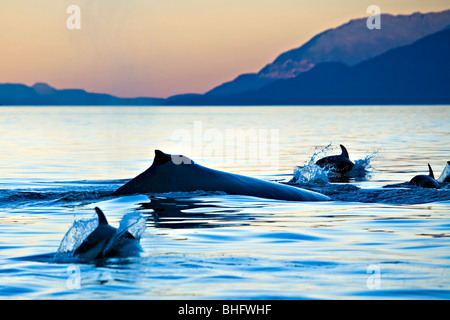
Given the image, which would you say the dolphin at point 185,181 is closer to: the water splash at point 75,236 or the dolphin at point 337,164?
the water splash at point 75,236

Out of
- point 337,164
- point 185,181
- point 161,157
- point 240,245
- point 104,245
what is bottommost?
point 240,245

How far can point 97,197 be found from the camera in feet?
51.6

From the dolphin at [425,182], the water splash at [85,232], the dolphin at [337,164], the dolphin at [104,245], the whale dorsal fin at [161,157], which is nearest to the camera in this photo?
the dolphin at [104,245]

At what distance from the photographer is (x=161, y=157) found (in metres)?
13.6

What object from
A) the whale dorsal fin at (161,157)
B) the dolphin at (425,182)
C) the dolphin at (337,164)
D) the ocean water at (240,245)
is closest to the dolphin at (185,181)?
the whale dorsal fin at (161,157)

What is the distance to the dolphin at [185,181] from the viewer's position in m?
13.9

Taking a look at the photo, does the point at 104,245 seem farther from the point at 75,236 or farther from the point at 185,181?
the point at 185,181

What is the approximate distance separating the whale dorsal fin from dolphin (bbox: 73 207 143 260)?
4.18 meters

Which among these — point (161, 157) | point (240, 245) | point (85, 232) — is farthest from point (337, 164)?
point (85, 232)

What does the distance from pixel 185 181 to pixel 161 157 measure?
2.19 feet

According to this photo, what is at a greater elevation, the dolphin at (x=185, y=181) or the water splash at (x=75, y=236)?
the dolphin at (x=185, y=181)

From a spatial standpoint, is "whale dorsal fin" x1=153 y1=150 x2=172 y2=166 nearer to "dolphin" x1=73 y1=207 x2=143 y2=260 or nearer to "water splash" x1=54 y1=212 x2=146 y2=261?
"water splash" x1=54 y1=212 x2=146 y2=261

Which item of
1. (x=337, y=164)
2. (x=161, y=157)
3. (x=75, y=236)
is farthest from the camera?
(x=337, y=164)

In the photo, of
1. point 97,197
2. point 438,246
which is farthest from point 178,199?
point 438,246
